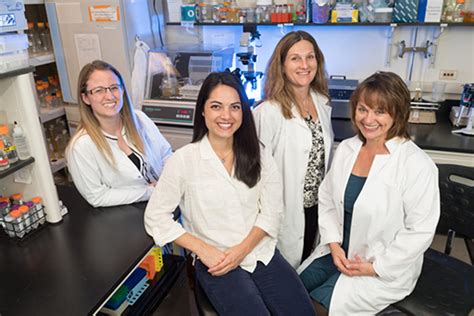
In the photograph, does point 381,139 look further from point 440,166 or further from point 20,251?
point 20,251

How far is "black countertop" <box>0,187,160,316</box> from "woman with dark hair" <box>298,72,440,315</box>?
77cm

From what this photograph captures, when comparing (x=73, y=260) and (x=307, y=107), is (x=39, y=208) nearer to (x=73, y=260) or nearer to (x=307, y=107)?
(x=73, y=260)

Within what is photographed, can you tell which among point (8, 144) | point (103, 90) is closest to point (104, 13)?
point (103, 90)

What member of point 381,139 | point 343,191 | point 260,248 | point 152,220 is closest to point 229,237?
point 260,248

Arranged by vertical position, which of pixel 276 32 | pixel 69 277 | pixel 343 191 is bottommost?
pixel 69 277

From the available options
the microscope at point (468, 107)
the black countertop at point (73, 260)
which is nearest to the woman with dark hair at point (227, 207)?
the black countertop at point (73, 260)

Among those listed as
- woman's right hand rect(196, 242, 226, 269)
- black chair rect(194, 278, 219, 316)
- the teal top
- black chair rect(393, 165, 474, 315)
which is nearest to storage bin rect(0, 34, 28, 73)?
woman's right hand rect(196, 242, 226, 269)

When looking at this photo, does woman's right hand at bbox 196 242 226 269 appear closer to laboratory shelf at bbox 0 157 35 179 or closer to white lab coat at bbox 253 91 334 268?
white lab coat at bbox 253 91 334 268

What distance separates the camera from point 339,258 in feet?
4.96

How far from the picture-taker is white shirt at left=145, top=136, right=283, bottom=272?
4.85ft

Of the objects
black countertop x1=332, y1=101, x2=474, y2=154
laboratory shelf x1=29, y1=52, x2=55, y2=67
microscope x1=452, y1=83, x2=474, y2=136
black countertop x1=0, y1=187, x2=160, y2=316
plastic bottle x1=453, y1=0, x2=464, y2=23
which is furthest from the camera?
laboratory shelf x1=29, y1=52, x2=55, y2=67

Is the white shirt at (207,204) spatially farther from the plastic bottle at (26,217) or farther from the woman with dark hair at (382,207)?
the plastic bottle at (26,217)

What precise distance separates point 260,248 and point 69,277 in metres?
0.71

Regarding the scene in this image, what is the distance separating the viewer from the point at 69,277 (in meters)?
1.22
